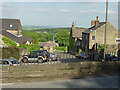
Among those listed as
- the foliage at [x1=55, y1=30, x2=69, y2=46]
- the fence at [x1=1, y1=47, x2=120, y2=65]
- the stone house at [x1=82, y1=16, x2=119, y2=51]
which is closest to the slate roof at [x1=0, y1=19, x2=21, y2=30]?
the stone house at [x1=82, y1=16, x2=119, y2=51]

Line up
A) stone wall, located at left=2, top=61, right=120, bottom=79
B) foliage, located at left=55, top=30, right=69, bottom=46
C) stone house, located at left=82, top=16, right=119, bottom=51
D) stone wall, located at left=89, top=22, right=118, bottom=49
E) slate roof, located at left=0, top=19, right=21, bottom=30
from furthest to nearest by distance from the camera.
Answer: foliage, located at left=55, top=30, right=69, bottom=46 < slate roof, located at left=0, top=19, right=21, bottom=30 < stone wall, located at left=89, top=22, right=118, bottom=49 < stone house, located at left=82, top=16, right=119, bottom=51 < stone wall, located at left=2, top=61, right=120, bottom=79

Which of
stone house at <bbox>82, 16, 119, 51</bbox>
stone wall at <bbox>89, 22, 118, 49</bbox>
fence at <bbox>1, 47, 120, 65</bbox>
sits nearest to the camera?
fence at <bbox>1, 47, 120, 65</bbox>

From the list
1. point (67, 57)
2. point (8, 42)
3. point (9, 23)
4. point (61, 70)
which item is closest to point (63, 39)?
point (9, 23)

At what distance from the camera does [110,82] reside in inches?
202

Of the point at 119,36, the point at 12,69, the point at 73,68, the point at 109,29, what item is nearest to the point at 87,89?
the point at 73,68

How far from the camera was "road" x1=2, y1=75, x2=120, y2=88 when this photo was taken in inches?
190

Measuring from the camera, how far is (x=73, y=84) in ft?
16.2

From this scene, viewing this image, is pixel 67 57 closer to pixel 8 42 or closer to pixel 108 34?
pixel 8 42

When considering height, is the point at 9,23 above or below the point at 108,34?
above

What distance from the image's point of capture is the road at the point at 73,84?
482 cm

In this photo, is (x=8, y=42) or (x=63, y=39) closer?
(x=8, y=42)

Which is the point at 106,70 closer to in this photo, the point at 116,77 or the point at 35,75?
the point at 116,77

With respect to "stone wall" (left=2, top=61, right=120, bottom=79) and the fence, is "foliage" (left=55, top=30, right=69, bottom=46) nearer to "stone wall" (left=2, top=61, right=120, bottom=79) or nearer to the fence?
the fence

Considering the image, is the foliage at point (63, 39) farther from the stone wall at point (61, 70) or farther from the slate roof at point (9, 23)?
the stone wall at point (61, 70)
